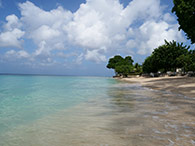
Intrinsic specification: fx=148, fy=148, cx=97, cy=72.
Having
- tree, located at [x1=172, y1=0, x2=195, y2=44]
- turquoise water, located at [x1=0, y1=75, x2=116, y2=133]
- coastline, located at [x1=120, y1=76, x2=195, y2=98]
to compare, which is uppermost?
tree, located at [x1=172, y1=0, x2=195, y2=44]

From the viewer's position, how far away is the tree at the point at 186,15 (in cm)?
1845

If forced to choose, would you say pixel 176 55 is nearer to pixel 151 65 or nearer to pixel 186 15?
pixel 151 65

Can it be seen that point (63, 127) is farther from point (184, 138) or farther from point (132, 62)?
point (132, 62)

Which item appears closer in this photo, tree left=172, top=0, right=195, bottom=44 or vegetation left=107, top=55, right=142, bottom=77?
tree left=172, top=0, right=195, bottom=44

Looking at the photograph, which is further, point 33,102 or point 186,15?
point 186,15

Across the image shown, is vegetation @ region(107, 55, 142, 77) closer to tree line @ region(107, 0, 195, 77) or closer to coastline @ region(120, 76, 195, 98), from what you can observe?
tree line @ region(107, 0, 195, 77)

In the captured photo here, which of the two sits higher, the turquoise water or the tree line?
the tree line

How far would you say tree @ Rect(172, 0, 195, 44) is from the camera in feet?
60.5

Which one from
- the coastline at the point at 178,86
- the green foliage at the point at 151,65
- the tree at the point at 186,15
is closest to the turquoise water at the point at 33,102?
the coastline at the point at 178,86

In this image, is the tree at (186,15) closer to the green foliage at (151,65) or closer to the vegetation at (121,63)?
the green foliage at (151,65)

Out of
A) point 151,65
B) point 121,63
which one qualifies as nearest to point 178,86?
point 151,65

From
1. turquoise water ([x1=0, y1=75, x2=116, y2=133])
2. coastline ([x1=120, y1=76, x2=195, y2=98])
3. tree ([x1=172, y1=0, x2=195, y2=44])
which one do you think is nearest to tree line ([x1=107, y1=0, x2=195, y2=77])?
tree ([x1=172, y1=0, x2=195, y2=44])

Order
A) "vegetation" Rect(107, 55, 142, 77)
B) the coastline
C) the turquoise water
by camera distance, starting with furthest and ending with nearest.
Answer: "vegetation" Rect(107, 55, 142, 77) → the coastline → the turquoise water

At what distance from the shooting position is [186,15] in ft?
61.5
